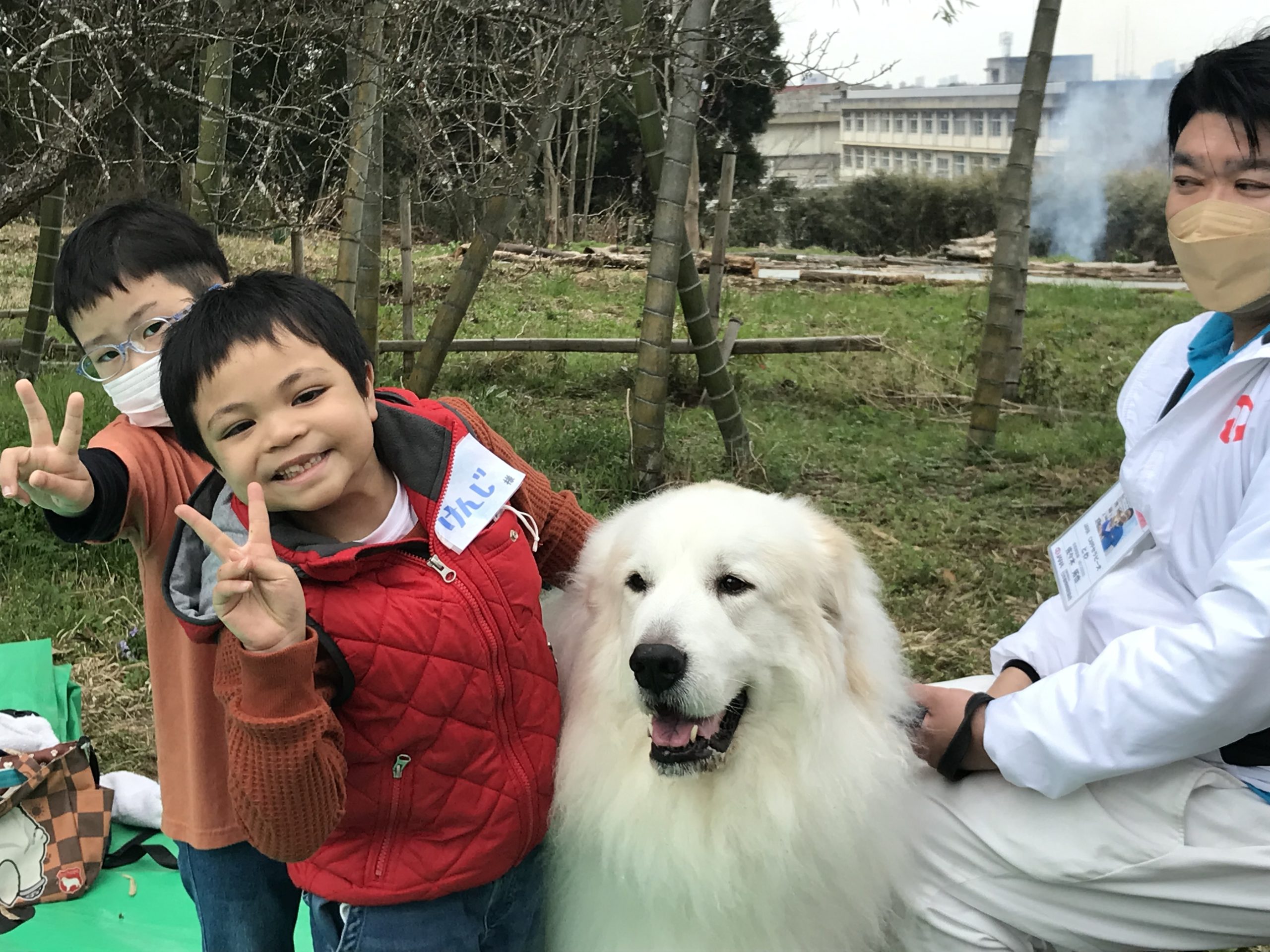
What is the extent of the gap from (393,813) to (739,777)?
24.2 inches

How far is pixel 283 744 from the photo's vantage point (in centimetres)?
147

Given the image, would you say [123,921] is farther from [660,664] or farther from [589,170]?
[589,170]

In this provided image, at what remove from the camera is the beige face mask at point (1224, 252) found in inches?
69.8

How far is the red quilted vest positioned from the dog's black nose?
25 cm

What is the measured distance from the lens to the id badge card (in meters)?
1.94

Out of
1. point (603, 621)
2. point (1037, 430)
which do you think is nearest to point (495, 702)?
point (603, 621)

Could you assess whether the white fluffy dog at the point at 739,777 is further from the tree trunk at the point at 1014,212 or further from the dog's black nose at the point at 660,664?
the tree trunk at the point at 1014,212

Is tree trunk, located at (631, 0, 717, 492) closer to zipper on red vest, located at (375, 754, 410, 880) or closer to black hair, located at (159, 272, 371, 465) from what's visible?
black hair, located at (159, 272, 371, 465)

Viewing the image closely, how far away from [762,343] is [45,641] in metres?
6.92

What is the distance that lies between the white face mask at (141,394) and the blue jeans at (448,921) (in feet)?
3.14

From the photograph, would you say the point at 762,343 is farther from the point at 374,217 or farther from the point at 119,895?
the point at 119,895

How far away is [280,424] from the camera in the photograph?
1.62m

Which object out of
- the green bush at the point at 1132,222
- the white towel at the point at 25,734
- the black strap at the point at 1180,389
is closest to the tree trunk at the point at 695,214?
the green bush at the point at 1132,222

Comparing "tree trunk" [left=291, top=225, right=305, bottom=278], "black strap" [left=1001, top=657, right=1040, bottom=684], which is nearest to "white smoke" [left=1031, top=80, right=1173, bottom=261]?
"tree trunk" [left=291, top=225, right=305, bottom=278]
